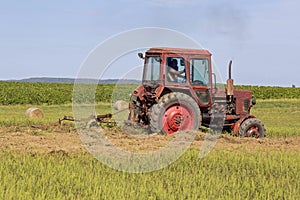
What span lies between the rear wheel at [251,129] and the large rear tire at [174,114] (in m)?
1.55

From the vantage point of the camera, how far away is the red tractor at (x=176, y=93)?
Result: 38.3 ft

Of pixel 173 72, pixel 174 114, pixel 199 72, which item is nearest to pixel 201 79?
pixel 199 72

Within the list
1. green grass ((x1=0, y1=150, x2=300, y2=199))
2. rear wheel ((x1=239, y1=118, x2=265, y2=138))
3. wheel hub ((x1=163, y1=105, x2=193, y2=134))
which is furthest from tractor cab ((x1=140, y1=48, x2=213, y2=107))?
green grass ((x1=0, y1=150, x2=300, y2=199))

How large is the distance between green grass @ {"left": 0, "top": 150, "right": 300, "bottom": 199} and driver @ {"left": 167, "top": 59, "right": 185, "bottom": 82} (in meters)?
2.50

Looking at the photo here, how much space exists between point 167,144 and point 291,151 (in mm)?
2628

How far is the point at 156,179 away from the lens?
749 cm

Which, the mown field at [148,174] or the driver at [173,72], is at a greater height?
the driver at [173,72]

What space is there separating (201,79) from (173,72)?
0.74 meters

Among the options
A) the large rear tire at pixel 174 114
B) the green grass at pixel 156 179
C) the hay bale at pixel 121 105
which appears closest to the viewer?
the green grass at pixel 156 179

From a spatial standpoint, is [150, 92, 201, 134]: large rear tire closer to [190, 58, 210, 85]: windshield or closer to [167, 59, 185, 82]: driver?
[167, 59, 185, 82]: driver

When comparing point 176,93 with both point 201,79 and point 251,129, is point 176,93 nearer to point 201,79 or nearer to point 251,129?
point 201,79

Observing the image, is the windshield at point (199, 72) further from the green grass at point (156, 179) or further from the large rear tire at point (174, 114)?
the green grass at point (156, 179)

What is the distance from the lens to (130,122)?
12.4 metres

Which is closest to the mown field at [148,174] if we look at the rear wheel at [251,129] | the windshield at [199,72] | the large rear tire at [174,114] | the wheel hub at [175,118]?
the large rear tire at [174,114]
